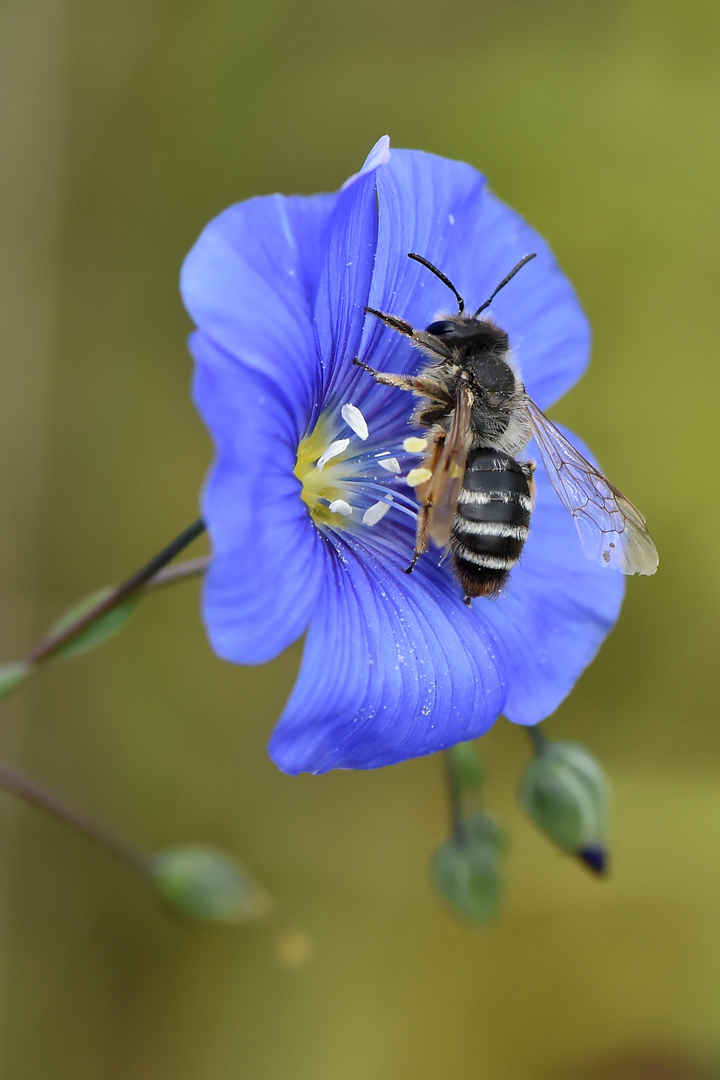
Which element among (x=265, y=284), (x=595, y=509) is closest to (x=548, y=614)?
(x=595, y=509)

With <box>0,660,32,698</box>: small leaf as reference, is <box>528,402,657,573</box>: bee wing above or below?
above

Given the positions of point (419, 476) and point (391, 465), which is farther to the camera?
point (391, 465)

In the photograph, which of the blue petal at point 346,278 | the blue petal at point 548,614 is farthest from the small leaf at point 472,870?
the blue petal at point 346,278

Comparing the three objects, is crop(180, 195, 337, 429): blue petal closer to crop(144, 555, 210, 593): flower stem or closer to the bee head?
the bee head

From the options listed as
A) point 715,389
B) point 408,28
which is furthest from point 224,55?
point 715,389

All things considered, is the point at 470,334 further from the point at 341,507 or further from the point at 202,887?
the point at 202,887

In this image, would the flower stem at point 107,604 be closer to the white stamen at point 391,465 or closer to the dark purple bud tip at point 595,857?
the white stamen at point 391,465

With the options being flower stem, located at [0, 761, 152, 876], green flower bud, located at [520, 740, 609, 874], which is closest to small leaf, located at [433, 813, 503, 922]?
green flower bud, located at [520, 740, 609, 874]
